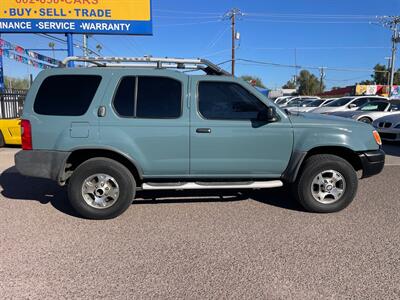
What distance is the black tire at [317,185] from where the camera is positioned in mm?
4398

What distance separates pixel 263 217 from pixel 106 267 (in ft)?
7.00

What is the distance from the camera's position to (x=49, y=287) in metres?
2.81

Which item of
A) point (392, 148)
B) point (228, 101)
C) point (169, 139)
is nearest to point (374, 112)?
point (392, 148)

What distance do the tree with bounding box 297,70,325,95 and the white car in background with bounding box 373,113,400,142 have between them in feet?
276

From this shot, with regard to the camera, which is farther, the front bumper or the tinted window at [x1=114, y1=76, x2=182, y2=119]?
the front bumper

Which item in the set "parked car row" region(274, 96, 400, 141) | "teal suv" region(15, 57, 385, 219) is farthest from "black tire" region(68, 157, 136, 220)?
"parked car row" region(274, 96, 400, 141)

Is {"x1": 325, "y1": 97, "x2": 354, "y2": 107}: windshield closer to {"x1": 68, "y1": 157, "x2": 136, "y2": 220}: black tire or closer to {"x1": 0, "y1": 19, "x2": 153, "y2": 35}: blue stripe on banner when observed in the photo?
{"x1": 0, "y1": 19, "x2": 153, "y2": 35}: blue stripe on banner

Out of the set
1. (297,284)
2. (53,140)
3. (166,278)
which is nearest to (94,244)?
(166,278)

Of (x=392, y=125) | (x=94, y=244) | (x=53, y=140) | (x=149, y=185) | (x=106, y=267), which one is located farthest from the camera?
(x=392, y=125)

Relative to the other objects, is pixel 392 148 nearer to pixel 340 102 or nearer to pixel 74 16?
pixel 340 102

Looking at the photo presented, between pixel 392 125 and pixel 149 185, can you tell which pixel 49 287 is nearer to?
pixel 149 185

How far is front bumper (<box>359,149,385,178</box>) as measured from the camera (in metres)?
4.49

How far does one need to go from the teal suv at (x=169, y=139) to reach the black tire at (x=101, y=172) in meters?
0.01

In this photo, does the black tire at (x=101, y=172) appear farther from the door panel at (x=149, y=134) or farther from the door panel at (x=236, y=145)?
the door panel at (x=236, y=145)
